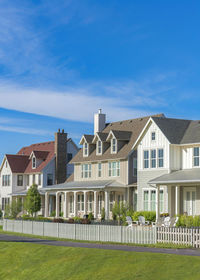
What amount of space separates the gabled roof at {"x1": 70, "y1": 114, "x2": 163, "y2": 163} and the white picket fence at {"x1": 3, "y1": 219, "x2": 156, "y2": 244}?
52.2ft

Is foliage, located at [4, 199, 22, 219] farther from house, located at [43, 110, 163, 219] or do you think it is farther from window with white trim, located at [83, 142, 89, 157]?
window with white trim, located at [83, 142, 89, 157]

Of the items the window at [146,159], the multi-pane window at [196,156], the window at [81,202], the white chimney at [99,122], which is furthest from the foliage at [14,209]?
the multi-pane window at [196,156]

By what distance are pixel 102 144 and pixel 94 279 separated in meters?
37.7

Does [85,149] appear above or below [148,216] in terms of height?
above

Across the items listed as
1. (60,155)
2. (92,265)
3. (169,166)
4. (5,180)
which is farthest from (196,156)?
(5,180)

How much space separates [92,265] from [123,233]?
8.78 meters

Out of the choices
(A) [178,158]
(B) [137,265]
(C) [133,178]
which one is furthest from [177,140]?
(B) [137,265]

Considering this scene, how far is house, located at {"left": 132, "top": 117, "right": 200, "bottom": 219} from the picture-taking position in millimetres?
42469

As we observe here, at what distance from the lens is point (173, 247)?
2631 cm

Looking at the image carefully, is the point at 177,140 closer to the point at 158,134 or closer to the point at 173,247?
the point at 158,134

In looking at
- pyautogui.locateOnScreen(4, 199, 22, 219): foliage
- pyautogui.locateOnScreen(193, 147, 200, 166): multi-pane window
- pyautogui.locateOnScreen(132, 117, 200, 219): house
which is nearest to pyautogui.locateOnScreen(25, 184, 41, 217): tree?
pyautogui.locateOnScreen(4, 199, 22, 219): foliage

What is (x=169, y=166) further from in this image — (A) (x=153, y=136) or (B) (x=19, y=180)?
(B) (x=19, y=180)

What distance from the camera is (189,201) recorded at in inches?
1693

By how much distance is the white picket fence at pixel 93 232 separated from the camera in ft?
95.1
